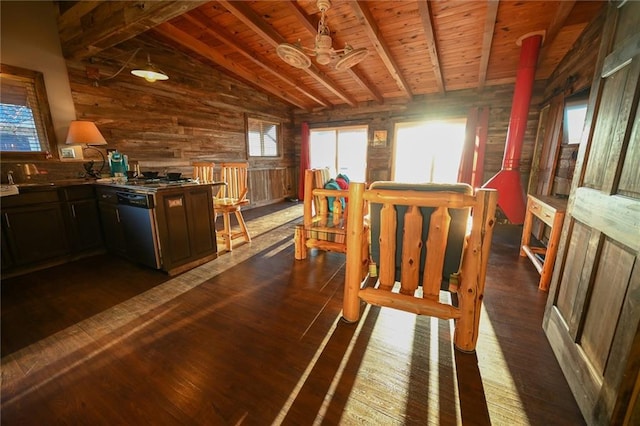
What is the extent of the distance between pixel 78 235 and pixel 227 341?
245cm

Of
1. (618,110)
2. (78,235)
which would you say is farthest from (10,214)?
(618,110)

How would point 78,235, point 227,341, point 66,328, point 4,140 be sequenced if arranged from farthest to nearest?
point 78,235 → point 4,140 → point 66,328 → point 227,341

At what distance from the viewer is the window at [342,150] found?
5902mm

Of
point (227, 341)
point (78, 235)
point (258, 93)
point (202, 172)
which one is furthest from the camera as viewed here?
point (258, 93)

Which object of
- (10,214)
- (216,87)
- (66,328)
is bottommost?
(66,328)

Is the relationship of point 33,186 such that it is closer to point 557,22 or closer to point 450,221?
point 450,221

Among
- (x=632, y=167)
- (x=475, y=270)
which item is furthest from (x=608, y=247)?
(x=475, y=270)

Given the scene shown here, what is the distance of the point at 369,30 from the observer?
8.73ft

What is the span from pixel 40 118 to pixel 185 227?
6.88 ft

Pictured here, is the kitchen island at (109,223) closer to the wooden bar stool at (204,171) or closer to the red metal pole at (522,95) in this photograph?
the wooden bar stool at (204,171)

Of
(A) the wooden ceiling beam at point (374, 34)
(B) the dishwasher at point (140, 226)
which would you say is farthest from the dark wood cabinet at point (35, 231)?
(A) the wooden ceiling beam at point (374, 34)

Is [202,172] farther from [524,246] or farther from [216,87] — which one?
[524,246]

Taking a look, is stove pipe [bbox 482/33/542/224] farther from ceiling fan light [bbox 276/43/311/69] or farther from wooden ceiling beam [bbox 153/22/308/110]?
wooden ceiling beam [bbox 153/22/308/110]

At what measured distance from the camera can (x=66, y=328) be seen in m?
1.57
